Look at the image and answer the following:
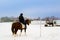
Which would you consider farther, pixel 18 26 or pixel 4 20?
pixel 4 20

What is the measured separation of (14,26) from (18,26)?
12.0 inches

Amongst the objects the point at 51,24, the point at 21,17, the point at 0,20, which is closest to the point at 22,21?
the point at 21,17

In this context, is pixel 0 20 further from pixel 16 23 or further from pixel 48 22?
pixel 16 23

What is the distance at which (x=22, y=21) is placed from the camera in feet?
51.0

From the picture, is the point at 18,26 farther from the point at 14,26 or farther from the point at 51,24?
the point at 51,24

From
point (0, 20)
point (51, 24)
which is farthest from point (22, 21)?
point (0, 20)

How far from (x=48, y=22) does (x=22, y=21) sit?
63.1ft

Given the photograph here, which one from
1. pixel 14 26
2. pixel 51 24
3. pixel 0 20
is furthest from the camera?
pixel 0 20

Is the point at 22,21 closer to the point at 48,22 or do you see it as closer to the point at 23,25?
the point at 23,25

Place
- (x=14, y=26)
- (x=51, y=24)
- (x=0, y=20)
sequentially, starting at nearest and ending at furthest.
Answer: (x=14, y=26), (x=51, y=24), (x=0, y=20)

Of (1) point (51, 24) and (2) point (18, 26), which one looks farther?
(1) point (51, 24)

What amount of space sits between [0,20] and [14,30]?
1583 inches

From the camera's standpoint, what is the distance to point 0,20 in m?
54.6

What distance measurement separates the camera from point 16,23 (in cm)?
1488
